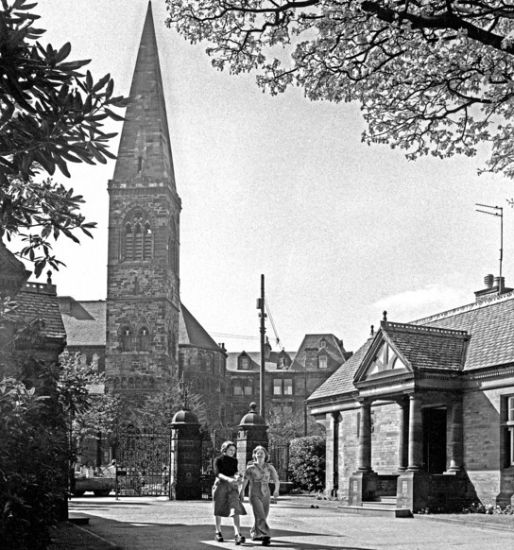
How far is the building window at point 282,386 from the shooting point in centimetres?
10244

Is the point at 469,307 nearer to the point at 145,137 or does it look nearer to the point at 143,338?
the point at 143,338

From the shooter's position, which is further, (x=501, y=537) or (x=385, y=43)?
(x=501, y=537)

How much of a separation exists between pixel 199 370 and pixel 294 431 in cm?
1243

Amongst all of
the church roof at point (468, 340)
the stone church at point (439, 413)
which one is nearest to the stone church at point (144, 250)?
the stone church at point (439, 413)

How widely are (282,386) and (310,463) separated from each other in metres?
67.9

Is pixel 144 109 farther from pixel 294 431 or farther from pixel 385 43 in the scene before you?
pixel 385 43

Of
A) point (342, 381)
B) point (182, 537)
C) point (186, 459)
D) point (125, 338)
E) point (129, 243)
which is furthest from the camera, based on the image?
point (129, 243)

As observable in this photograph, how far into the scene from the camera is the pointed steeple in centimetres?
7888

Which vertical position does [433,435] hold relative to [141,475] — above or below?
above

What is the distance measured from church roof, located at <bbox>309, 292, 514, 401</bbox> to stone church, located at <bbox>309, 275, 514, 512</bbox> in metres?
0.04

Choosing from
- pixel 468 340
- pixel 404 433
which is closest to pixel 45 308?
pixel 404 433

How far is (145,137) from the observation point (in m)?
79.1

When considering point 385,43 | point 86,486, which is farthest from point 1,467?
point 86,486

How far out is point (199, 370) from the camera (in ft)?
289
